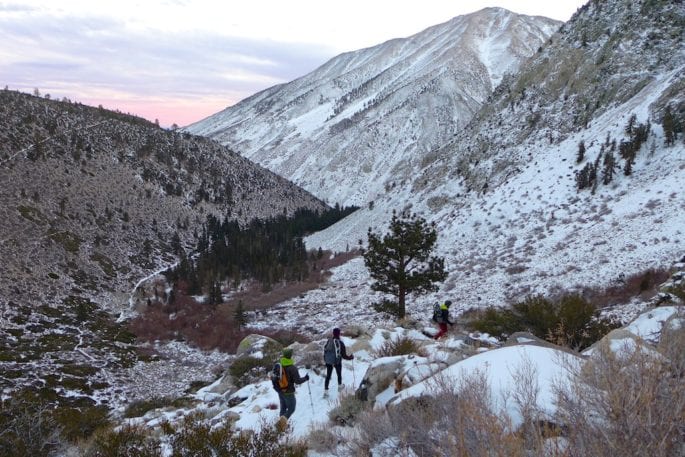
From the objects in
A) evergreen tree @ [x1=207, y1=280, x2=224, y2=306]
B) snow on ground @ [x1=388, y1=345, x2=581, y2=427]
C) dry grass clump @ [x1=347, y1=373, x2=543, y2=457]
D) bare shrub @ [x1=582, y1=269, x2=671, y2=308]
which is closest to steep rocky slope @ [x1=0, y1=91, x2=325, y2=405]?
evergreen tree @ [x1=207, y1=280, x2=224, y2=306]

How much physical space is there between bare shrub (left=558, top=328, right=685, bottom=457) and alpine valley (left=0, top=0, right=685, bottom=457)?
0.05 m

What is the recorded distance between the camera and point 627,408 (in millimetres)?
3732

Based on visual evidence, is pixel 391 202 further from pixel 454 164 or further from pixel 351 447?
pixel 351 447

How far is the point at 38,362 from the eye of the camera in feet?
75.0

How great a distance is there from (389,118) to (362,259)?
3819 inches

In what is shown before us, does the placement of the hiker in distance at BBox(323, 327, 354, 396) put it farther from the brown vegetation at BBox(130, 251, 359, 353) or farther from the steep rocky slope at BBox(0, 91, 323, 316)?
the steep rocky slope at BBox(0, 91, 323, 316)

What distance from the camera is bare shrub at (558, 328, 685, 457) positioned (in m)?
3.53

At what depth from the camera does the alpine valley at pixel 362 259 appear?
694 centimetres

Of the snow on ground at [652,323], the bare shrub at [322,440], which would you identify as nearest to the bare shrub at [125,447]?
the bare shrub at [322,440]

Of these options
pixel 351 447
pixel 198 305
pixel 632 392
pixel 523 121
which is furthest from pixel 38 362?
pixel 523 121

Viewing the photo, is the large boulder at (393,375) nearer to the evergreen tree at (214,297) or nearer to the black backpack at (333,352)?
the black backpack at (333,352)

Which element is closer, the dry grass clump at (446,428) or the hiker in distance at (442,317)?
the dry grass clump at (446,428)

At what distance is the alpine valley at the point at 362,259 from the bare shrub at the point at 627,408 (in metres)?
0.05

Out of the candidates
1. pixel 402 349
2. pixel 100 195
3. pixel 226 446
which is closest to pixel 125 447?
pixel 226 446
